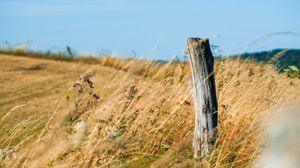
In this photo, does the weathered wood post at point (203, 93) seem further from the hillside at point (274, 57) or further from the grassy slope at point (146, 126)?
the hillside at point (274, 57)

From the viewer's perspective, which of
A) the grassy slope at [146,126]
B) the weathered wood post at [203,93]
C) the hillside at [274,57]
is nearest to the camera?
the grassy slope at [146,126]

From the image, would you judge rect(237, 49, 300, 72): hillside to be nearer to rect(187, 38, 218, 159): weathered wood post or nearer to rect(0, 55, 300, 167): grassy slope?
rect(0, 55, 300, 167): grassy slope

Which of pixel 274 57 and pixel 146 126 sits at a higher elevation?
pixel 274 57

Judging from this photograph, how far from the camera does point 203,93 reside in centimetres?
440

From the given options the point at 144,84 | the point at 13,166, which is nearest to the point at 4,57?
the point at 144,84

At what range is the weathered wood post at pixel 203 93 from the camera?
14.3 ft

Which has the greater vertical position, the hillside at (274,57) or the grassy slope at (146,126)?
the hillside at (274,57)

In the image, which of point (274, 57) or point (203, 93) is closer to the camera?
point (203, 93)

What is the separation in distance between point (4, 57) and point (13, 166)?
15133 millimetres

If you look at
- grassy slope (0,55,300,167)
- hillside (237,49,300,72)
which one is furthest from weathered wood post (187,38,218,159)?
hillside (237,49,300,72)

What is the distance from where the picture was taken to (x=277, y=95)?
621 cm

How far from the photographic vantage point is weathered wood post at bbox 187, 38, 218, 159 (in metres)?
4.36

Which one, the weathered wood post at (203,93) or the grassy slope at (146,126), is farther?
the weathered wood post at (203,93)

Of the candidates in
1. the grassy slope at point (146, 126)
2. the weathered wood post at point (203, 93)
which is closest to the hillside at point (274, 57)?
the grassy slope at point (146, 126)
